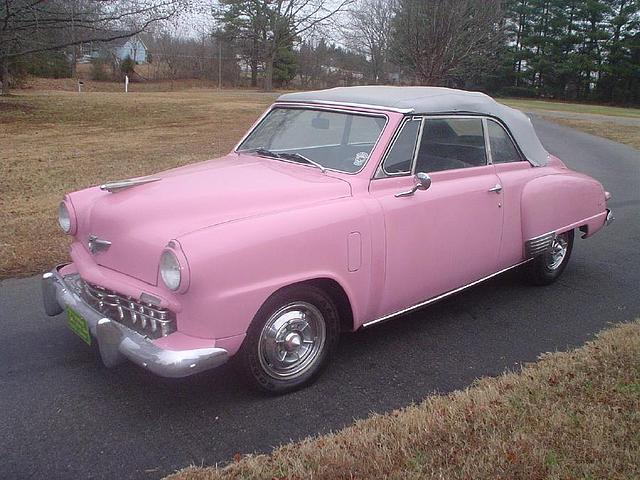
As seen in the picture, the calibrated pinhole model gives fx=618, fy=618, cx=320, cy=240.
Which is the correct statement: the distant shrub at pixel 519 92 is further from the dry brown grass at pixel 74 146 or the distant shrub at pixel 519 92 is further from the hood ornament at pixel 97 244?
the hood ornament at pixel 97 244

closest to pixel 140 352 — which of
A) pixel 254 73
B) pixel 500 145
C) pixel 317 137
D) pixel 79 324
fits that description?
pixel 79 324

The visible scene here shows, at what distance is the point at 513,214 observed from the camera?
461 centimetres

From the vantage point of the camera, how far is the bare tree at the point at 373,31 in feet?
107

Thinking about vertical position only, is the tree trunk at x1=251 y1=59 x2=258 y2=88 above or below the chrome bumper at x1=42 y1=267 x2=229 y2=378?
above

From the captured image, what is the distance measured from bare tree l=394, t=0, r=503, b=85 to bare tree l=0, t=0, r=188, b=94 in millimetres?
8467

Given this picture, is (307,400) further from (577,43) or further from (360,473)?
(577,43)

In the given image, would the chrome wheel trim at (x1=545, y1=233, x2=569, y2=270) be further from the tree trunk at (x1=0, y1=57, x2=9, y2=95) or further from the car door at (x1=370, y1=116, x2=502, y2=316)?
the tree trunk at (x1=0, y1=57, x2=9, y2=95)

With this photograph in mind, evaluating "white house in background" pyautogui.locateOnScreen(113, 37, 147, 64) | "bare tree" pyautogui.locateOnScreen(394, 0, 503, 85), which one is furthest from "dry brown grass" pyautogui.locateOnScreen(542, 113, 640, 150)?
"white house in background" pyautogui.locateOnScreen(113, 37, 147, 64)

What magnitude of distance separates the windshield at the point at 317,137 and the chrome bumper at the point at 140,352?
156cm

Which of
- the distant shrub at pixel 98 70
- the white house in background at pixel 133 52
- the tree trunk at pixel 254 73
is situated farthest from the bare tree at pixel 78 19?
Answer: the tree trunk at pixel 254 73

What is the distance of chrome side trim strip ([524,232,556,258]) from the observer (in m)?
4.77

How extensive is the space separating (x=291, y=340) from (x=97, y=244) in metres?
1.23

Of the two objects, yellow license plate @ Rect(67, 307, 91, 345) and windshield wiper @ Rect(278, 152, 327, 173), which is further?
windshield wiper @ Rect(278, 152, 327, 173)

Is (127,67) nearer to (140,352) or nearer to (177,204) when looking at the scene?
(177,204)
